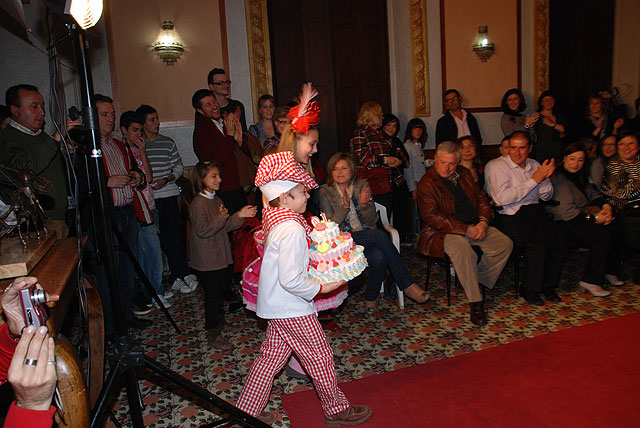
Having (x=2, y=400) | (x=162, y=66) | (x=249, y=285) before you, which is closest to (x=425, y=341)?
(x=249, y=285)

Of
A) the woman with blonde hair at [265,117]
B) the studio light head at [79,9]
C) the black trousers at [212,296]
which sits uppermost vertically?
the studio light head at [79,9]

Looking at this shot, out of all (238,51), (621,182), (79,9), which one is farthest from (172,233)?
(621,182)

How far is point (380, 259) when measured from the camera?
3.78 meters

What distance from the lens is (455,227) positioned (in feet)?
12.6

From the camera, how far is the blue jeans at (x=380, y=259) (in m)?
3.79

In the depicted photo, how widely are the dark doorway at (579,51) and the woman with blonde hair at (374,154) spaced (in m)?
4.76

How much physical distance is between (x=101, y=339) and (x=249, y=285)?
0.88 meters

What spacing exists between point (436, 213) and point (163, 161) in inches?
104

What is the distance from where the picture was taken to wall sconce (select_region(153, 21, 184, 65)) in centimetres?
587

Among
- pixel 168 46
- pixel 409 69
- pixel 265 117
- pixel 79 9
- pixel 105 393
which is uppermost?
pixel 168 46

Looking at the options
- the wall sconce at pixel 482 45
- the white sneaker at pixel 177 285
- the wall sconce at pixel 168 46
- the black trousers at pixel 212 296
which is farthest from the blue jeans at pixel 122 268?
the wall sconce at pixel 482 45

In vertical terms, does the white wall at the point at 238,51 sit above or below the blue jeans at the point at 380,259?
above

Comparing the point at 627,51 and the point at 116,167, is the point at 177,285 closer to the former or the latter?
the point at 116,167

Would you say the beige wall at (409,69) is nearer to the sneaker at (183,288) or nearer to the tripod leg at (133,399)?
the sneaker at (183,288)
